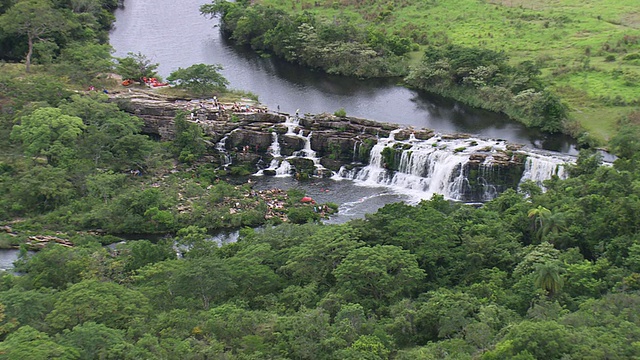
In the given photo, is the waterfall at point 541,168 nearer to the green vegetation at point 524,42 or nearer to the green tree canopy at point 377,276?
the green vegetation at point 524,42

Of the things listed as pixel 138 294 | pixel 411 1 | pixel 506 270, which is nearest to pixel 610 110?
pixel 506 270

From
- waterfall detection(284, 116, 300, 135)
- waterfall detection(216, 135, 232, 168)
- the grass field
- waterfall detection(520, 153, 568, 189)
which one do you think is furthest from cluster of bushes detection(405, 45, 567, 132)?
waterfall detection(216, 135, 232, 168)

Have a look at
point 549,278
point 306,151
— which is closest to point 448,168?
point 306,151

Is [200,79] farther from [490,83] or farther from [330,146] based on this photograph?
[490,83]

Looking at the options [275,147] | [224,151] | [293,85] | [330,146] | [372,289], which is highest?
[293,85]

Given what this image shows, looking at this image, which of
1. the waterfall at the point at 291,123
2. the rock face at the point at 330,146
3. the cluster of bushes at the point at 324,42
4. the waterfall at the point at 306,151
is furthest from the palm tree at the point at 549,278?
the cluster of bushes at the point at 324,42
